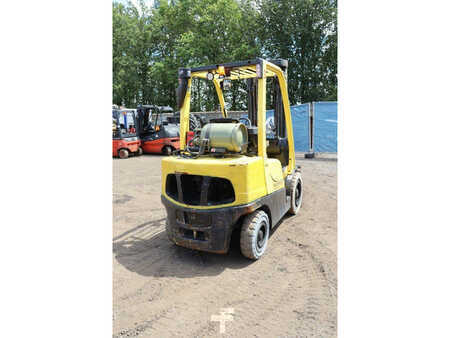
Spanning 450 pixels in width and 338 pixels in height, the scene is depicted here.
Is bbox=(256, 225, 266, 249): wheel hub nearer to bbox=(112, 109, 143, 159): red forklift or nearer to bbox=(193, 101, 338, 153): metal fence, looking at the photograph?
bbox=(193, 101, 338, 153): metal fence

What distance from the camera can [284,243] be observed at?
15.1 feet

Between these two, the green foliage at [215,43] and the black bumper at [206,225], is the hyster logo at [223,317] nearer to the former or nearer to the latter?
the black bumper at [206,225]

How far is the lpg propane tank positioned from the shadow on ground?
1.34 m

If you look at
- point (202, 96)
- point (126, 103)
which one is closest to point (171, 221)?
point (202, 96)

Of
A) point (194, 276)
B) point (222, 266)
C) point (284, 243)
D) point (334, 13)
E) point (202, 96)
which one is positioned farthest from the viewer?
point (202, 96)

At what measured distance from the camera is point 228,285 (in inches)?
138

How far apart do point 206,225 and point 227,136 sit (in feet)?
3.70

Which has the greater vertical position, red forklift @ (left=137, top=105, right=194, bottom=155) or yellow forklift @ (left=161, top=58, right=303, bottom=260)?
red forklift @ (left=137, top=105, right=194, bottom=155)

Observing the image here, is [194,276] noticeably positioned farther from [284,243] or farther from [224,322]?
[284,243]

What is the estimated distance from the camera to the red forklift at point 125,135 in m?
15.1

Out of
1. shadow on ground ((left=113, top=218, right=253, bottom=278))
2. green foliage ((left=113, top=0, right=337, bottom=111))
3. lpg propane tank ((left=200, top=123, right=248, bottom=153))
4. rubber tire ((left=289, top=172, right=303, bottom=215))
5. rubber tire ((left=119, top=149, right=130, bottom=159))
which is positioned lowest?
shadow on ground ((left=113, top=218, right=253, bottom=278))

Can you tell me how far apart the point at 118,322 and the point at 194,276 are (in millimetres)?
1005

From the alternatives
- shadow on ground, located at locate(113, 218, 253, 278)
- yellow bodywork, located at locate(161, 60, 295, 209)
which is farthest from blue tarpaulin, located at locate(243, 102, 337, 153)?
shadow on ground, located at locate(113, 218, 253, 278)

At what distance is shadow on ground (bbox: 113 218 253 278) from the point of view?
3.84m
